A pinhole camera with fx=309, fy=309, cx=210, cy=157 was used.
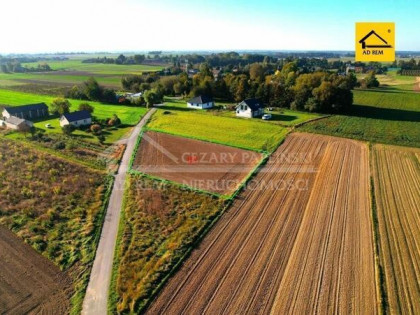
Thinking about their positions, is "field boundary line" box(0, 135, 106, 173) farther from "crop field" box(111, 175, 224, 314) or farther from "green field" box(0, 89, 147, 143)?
"crop field" box(111, 175, 224, 314)

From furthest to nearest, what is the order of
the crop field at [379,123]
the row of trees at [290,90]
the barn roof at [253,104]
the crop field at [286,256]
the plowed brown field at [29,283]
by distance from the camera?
the row of trees at [290,90]
the barn roof at [253,104]
the crop field at [379,123]
the plowed brown field at [29,283]
the crop field at [286,256]

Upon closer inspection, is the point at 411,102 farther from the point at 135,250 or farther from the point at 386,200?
the point at 135,250

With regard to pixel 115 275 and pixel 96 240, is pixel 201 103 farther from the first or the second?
pixel 115 275

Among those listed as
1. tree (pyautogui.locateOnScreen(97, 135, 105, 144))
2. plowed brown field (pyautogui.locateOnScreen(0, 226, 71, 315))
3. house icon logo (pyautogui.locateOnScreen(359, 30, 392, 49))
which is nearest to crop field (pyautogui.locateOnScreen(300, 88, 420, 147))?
house icon logo (pyautogui.locateOnScreen(359, 30, 392, 49))

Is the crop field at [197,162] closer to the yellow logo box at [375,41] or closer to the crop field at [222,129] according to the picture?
Answer: the crop field at [222,129]

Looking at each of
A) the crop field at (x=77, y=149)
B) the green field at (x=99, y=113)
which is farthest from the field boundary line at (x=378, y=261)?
the green field at (x=99, y=113)
